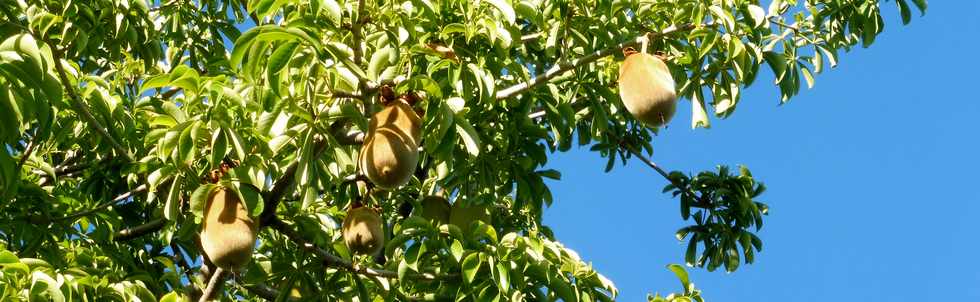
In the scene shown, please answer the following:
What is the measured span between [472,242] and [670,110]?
0.64m

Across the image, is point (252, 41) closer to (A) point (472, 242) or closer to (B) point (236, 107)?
(B) point (236, 107)

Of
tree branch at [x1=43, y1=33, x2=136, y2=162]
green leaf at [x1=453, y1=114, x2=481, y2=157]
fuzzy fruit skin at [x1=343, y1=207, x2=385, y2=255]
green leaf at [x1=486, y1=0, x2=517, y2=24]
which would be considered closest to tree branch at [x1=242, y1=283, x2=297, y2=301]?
fuzzy fruit skin at [x1=343, y1=207, x2=385, y2=255]

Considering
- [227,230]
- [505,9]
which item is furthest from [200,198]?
[505,9]

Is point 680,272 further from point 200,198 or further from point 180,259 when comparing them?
point 180,259

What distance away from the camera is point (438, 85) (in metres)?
2.93

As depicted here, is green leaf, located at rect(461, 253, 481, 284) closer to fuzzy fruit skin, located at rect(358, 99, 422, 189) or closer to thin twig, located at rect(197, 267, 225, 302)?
fuzzy fruit skin, located at rect(358, 99, 422, 189)

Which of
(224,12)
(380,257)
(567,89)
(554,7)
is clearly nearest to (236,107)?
(554,7)

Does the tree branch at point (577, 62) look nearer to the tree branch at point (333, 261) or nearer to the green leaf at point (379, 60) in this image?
the green leaf at point (379, 60)

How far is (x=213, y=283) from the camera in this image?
347 cm

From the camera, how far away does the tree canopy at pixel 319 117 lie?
2840mm

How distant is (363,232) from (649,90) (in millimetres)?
Answer: 868

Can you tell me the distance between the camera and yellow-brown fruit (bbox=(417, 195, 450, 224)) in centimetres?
438

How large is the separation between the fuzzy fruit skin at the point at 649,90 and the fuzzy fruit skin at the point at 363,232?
2.50ft

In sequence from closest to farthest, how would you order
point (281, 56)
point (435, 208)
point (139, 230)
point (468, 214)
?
point (281, 56) < point (139, 230) < point (468, 214) < point (435, 208)
